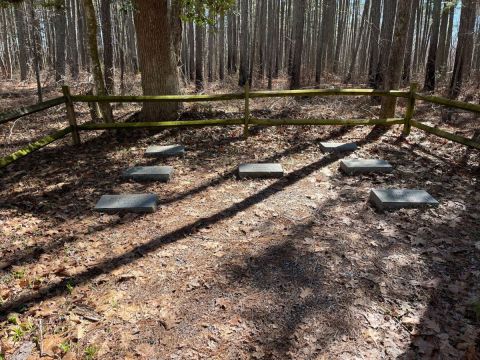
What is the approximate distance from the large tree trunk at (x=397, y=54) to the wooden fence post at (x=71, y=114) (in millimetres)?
6630

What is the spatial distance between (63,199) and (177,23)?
7.38 m

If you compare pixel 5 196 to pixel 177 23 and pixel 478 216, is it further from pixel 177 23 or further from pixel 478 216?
pixel 177 23

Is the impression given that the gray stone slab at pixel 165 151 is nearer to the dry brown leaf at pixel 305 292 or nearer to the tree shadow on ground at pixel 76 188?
the tree shadow on ground at pixel 76 188

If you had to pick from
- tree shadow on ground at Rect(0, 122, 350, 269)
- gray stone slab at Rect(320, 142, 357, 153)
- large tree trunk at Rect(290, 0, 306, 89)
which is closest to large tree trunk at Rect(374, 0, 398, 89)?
large tree trunk at Rect(290, 0, 306, 89)

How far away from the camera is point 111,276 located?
3.32 m

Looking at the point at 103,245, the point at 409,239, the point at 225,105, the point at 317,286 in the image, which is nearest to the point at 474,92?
the point at 225,105

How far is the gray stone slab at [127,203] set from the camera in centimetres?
452

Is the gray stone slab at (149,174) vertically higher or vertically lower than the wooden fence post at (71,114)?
lower

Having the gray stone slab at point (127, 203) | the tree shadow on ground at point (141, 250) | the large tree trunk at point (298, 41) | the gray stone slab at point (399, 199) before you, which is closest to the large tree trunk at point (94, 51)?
the gray stone slab at point (127, 203)

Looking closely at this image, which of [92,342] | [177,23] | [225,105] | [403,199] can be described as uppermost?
[177,23]

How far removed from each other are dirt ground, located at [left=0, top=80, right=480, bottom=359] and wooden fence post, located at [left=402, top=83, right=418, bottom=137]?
1580 millimetres

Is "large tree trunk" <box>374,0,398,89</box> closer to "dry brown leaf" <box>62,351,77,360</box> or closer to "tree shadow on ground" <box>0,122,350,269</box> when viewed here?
"tree shadow on ground" <box>0,122,350,269</box>

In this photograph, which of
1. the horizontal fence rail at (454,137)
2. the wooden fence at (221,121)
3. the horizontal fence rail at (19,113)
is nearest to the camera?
the horizontal fence rail at (19,113)

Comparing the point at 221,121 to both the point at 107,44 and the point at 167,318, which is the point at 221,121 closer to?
the point at 167,318
